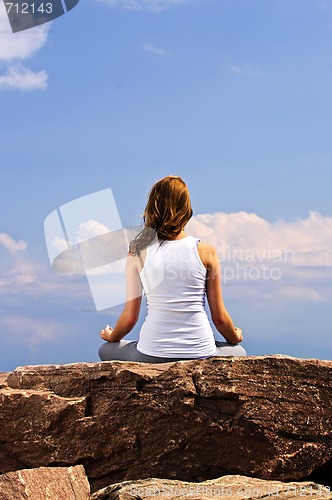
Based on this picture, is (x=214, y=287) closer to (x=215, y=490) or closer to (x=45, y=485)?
(x=215, y=490)

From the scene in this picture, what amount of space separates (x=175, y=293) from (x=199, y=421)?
41.2 inches

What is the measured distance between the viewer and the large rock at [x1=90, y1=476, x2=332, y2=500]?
4.75 metres

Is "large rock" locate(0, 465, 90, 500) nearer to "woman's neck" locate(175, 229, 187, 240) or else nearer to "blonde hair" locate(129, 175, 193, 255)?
"blonde hair" locate(129, 175, 193, 255)

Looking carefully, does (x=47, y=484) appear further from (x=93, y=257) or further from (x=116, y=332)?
(x=93, y=257)

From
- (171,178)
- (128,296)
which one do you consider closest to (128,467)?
(128,296)

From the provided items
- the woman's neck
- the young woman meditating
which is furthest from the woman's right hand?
the woman's neck

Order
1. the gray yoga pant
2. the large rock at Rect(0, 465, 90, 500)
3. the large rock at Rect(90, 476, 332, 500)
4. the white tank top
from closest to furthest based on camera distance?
the large rock at Rect(90, 476, 332, 500) → the large rock at Rect(0, 465, 90, 500) → the white tank top → the gray yoga pant

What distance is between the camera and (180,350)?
5734 millimetres

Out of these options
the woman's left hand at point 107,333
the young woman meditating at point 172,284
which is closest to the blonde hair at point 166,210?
the young woman meditating at point 172,284

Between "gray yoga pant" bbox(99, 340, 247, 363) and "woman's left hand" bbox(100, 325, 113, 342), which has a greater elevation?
"woman's left hand" bbox(100, 325, 113, 342)

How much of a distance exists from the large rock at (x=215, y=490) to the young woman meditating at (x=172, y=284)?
1.09 meters

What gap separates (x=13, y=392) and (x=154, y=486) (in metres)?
1.59

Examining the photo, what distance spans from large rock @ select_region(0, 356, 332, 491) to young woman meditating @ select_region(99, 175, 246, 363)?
0.20 metres

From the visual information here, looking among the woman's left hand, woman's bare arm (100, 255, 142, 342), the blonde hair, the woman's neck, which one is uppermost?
the blonde hair
